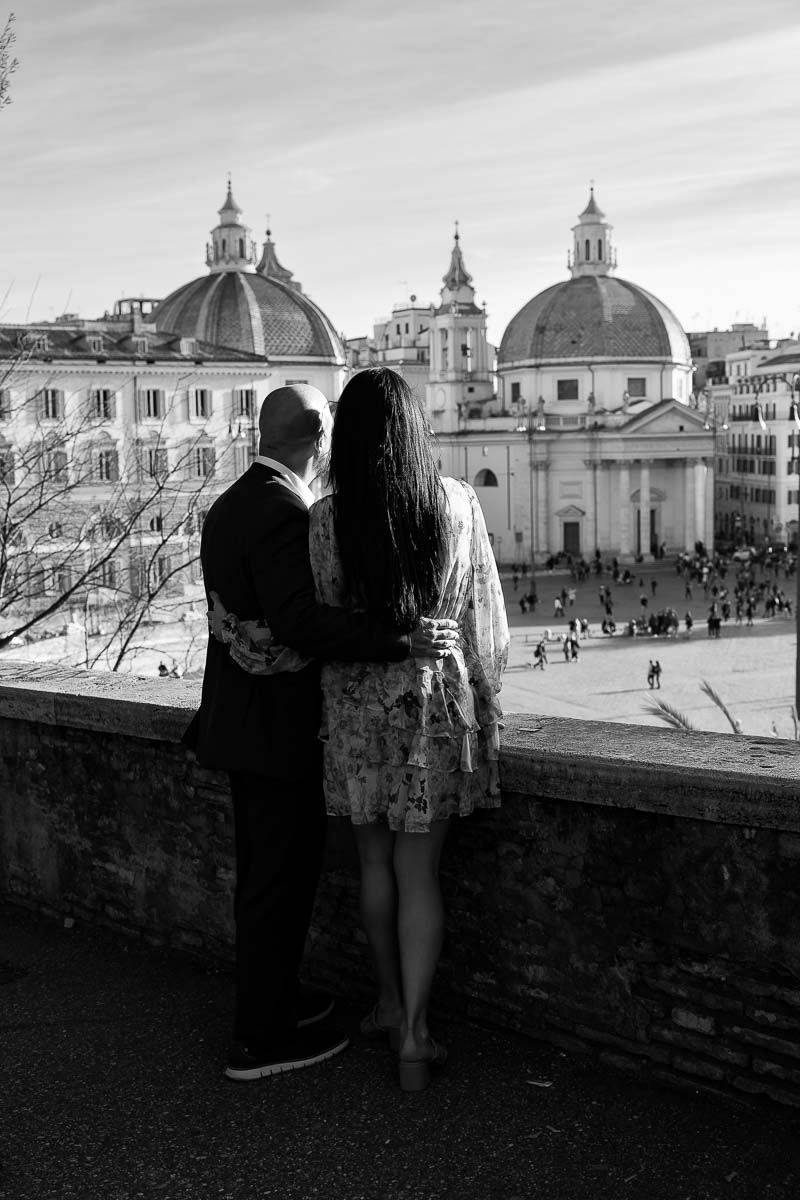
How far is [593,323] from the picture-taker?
78.2 m

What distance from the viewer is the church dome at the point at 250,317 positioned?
225 feet

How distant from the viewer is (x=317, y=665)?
13.5ft

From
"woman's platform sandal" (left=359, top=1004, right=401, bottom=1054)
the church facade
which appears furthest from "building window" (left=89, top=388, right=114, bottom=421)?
the church facade

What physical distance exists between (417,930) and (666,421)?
244 ft

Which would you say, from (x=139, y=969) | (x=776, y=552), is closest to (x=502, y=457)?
(x=776, y=552)

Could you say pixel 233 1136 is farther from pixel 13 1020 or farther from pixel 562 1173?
pixel 13 1020

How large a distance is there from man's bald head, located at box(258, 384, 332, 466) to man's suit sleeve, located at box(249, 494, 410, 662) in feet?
Result: 0.66

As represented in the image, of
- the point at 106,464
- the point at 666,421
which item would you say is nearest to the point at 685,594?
the point at 666,421

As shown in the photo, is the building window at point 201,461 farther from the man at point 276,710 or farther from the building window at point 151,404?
the building window at point 151,404

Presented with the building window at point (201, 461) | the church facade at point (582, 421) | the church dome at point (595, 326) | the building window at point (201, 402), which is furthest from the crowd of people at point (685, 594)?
the building window at point (201, 461)

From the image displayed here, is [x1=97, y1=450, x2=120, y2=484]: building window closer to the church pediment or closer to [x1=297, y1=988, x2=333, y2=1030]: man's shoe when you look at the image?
[x1=297, y1=988, x2=333, y2=1030]: man's shoe

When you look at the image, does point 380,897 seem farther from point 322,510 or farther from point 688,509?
point 688,509

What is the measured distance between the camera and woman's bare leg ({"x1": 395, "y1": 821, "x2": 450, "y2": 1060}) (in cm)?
409

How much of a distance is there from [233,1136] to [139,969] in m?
1.47
